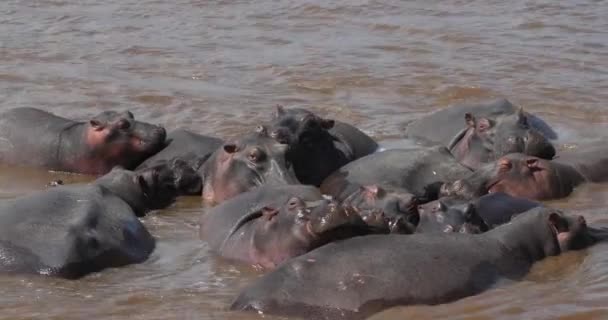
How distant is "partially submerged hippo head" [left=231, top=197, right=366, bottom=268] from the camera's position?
19.5 ft

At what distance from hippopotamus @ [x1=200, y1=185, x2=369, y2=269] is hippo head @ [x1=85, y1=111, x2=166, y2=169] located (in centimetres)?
165

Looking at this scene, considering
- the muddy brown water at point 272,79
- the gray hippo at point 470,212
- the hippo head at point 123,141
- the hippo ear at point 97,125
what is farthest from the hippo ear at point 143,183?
the gray hippo at point 470,212

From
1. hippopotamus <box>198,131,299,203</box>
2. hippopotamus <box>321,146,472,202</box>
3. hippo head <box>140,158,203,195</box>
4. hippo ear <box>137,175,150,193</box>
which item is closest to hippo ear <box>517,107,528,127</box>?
hippopotamus <box>321,146,472,202</box>

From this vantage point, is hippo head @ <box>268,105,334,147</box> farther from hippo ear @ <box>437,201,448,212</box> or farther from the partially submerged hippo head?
hippo ear @ <box>437,201,448,212</box>

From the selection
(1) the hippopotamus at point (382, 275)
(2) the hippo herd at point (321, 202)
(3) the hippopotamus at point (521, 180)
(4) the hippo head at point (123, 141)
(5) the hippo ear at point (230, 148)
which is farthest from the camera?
(4) the hippo head at point (123, 141)

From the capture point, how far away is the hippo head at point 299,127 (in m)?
8.34

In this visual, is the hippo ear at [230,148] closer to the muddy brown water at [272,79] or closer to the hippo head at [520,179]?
the muddy brown water at [272,79]

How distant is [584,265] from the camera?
20.3 feet

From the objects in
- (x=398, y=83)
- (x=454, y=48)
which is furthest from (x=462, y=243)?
(x=454, y=48)

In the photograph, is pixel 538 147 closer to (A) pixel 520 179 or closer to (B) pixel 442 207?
(A) pixel 520 179

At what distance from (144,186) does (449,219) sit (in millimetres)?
2293

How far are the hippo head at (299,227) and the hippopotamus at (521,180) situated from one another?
150 centimetres

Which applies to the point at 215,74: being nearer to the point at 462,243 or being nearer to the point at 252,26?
the point at 252,26

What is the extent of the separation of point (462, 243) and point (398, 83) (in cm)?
624
